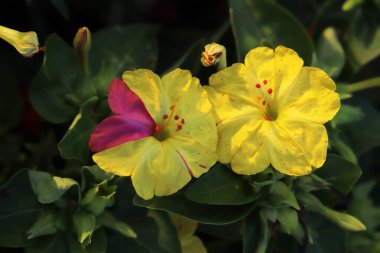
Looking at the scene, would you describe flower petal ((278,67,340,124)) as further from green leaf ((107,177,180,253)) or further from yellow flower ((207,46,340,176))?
green leaf ((107,177,180,253))

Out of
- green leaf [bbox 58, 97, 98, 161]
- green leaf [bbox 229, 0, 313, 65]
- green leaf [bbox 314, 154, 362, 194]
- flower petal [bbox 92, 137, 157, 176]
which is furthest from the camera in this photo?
green leaf [bbox 229, 0, 313, 65]

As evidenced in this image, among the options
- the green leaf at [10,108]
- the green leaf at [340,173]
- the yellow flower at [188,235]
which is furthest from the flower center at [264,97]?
the green leaf at [10,108]

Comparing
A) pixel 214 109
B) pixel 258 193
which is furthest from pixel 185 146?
pixel 258 193

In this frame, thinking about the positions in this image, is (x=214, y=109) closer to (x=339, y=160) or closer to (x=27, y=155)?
(x=339, y=160)

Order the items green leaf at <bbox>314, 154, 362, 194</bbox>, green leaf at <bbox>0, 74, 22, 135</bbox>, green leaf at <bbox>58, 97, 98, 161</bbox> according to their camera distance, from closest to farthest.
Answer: green leaf at <bbox>58, 97, 98, 161</bbox> → green leaf at <bbox>314, 154, 362, 194</bbox> → green leaf at <bbox>0, 74, 22, 135</bbox>

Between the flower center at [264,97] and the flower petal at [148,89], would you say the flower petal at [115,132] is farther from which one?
the flower center at [264,97]

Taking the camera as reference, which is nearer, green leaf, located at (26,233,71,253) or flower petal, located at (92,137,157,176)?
flower petal, located at (92,137,157,176)

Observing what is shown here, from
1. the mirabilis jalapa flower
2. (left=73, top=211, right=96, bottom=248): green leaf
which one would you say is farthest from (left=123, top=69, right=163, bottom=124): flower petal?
Answer: (left=73, top=211, right=96, bottom=248): green leaf
